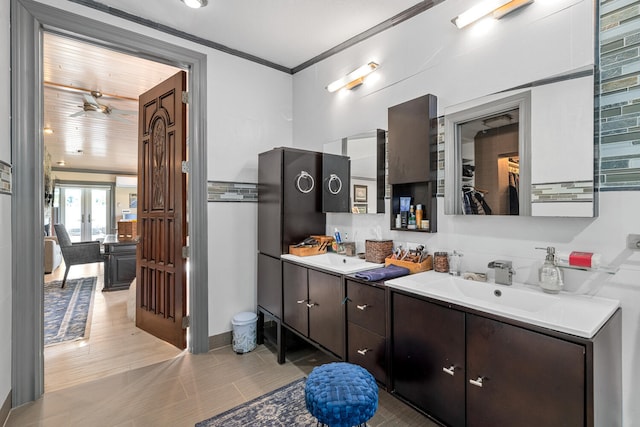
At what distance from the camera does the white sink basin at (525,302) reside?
1081 millimetres

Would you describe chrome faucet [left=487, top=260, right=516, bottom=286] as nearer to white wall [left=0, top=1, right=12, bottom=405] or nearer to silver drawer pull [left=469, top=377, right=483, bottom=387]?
silver drawer pull [left=469, top=377, right=483, bottom=387]

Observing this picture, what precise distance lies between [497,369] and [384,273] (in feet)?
2.39

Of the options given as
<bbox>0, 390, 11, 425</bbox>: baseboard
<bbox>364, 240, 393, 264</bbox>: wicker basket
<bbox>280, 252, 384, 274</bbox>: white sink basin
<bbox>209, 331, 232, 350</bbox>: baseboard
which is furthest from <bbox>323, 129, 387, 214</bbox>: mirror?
<bbox>0, 390, 11, 425</bbox>: baseboard

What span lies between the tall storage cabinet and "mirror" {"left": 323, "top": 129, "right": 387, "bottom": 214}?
0.31 meters

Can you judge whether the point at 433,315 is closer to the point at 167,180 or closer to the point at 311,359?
the point at 311,359

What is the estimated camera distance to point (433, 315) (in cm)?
142

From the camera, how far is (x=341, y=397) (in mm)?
1172

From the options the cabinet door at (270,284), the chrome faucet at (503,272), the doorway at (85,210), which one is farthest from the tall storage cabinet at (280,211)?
the doorway at (85,210)

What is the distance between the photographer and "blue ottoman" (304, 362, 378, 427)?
114 centimetres

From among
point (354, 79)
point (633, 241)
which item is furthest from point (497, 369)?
point (354, 79)

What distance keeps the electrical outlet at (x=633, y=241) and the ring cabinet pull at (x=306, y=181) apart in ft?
6.48

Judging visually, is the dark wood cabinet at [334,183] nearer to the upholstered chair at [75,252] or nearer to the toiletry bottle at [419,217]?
the toiletry bottle at [419,217]

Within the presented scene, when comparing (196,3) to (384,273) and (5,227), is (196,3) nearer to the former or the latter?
(5,227)

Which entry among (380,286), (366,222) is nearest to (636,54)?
(380,286)
